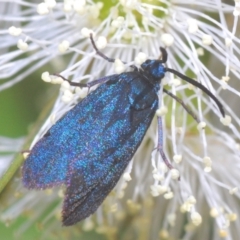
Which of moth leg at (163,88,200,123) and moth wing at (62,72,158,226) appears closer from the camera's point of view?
moth wing at (62,72,158,226)

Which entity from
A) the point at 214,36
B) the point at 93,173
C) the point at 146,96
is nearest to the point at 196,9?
the point at 214,36

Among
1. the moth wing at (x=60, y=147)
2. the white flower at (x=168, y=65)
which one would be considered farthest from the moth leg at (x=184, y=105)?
the moth wing at (x=60, y=147)

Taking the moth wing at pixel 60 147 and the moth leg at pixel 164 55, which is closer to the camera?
the moth wing at pixel 60 147

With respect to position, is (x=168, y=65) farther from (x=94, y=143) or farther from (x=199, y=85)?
(x=94, y=143)

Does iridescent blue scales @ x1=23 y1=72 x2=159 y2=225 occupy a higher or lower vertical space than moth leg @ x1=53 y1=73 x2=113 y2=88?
lower

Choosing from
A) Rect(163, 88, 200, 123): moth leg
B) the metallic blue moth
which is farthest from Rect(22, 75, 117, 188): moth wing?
Rect(163, 88, 200, 123): moth leg

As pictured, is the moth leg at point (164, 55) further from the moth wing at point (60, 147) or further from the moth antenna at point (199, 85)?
the moth wing at point (60, 147)

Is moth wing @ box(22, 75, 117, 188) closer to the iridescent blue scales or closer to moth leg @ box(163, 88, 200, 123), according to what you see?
the iridescent blue scales
